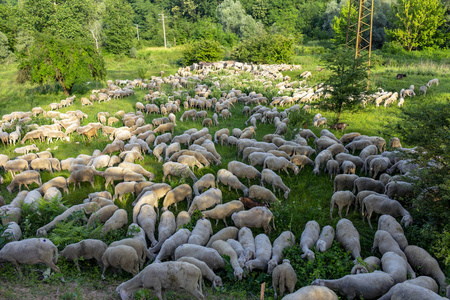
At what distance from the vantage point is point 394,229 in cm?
766

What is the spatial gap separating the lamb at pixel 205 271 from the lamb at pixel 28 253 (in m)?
2.86

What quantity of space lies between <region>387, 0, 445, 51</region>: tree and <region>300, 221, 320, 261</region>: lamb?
4112 centimetres

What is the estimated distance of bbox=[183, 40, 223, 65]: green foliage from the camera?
42688 mm

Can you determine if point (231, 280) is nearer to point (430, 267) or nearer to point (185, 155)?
point (430, 267)

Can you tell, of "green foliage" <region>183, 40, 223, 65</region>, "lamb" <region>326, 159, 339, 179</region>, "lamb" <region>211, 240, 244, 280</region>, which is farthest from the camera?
"green foliage" <region>183, 40, 223, 65</region>

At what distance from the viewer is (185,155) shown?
1227 centimetres

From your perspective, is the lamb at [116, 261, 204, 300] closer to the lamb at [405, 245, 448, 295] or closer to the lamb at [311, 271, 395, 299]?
the lamb at [311, 271, 395, 299]

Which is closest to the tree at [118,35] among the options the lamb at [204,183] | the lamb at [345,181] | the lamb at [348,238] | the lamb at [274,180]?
the lamb at [204,183]

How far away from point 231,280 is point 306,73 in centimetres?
2857

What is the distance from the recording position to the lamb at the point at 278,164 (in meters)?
11.2

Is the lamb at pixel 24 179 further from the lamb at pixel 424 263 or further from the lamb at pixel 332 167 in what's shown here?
the lamb at pixel 424 263

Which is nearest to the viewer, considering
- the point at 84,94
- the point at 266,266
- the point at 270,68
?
the point at 266,266

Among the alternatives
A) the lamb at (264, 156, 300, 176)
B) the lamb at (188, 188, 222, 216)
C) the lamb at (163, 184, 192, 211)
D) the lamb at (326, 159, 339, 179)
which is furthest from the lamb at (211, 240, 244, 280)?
the lamb at (326, 159, 339, 179)

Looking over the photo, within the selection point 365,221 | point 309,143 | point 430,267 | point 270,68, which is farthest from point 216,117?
point 270,68
